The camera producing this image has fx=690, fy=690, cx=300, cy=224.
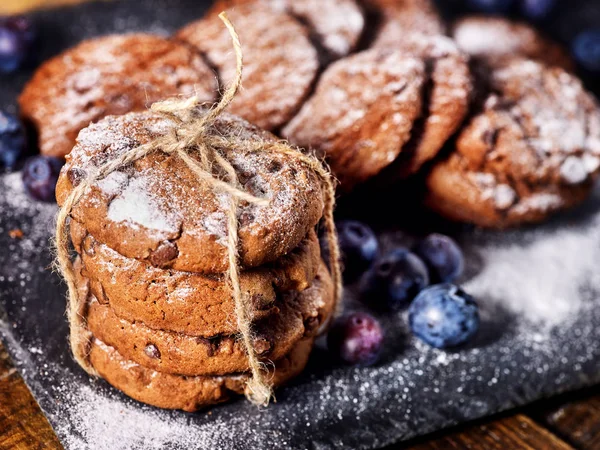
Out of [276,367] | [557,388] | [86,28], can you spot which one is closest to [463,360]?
[557,388]

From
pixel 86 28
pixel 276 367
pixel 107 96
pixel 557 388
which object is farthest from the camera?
pixel 86 28

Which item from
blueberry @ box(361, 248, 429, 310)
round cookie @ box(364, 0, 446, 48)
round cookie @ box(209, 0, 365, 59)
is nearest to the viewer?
blueberry @ box(361, 248, 429, 310)

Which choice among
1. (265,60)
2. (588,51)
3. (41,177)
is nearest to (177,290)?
(41,177)

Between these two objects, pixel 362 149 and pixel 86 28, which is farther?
pixel 86 28

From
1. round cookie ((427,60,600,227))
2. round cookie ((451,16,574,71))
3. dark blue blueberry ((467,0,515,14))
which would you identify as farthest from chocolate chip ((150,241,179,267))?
dark blue blueberry ((467,0,515,14))

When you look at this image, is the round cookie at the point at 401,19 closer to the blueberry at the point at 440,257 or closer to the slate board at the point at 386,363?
the slate board at the point at 386,363

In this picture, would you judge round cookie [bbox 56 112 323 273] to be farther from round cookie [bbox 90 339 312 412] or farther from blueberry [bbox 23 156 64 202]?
blueberry [bbox 23 156 64 202]

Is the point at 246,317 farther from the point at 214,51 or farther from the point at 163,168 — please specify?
the point at 214,51

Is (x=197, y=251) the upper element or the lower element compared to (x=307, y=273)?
upper
